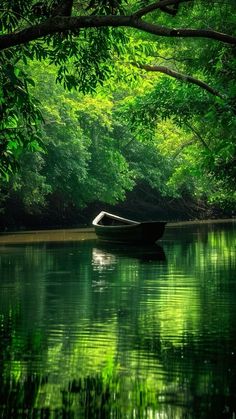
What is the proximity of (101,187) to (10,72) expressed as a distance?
45.5 m

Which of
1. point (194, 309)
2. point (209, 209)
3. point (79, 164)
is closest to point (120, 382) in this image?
point (194, 309)

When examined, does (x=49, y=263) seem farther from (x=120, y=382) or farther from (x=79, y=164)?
(x=79, y=164)

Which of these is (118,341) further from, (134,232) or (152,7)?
(134,232)

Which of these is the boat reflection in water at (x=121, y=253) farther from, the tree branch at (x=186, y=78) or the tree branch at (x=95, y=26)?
the tree branch at (x=95, y=26)

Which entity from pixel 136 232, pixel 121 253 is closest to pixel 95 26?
pixel 121 253

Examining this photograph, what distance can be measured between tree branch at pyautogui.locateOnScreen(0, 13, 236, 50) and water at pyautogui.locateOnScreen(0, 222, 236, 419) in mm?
4115

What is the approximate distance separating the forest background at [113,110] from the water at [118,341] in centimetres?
272

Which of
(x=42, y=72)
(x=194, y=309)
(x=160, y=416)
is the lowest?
(x=160, y=416)

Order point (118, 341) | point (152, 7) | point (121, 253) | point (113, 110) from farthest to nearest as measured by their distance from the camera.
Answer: point (113, 110)
point (121, 253)
point (118, 341)
point (152, 7)

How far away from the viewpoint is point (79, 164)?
54750 millimetres

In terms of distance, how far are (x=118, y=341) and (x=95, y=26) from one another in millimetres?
4268

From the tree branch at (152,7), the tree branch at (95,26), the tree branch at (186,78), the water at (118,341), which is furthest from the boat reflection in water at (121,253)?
the tree branch at (152,7)

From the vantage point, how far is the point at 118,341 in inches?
501

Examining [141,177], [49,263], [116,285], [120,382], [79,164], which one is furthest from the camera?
[141,177]
